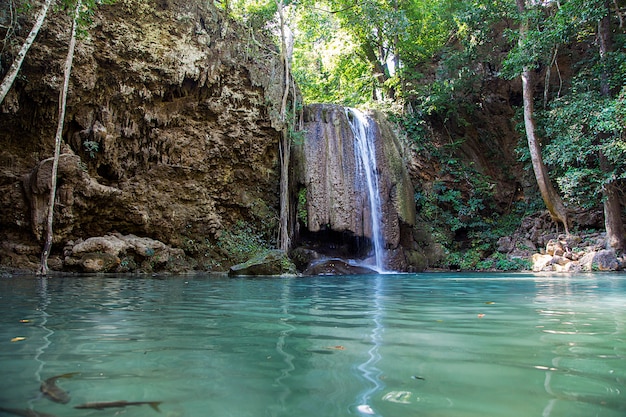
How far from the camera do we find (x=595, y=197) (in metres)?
13.6

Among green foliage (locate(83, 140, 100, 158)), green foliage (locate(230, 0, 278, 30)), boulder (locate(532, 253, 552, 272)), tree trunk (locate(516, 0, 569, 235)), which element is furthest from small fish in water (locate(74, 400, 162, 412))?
tree trunk (locate(516, 0, 569, 235))

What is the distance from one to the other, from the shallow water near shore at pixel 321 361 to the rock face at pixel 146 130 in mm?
8656

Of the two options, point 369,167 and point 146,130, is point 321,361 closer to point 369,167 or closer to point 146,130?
point 146,130

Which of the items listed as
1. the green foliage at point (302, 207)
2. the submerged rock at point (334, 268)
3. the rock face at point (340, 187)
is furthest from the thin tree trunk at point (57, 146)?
the green foliage at point (302, 207)

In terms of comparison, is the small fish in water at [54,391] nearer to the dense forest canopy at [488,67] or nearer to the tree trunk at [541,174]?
the dense forest canopy at [488,67]

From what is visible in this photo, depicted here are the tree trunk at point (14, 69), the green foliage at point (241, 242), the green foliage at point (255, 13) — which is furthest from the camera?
the green foliage at point (255, 13)

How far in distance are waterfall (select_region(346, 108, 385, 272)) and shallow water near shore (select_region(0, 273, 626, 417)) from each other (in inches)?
447

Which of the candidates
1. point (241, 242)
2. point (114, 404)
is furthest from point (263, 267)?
point (114, 404)

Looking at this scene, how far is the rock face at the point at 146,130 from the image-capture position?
422 inches

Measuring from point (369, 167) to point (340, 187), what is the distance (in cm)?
156

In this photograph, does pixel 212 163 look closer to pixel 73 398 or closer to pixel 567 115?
pixel 567 115

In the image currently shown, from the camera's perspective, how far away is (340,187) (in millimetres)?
14891

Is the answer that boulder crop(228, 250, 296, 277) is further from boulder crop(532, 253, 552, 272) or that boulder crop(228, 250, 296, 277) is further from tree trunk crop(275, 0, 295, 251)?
boulder crop(532, 253, 552, 272)

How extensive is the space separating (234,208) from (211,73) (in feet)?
13.6
